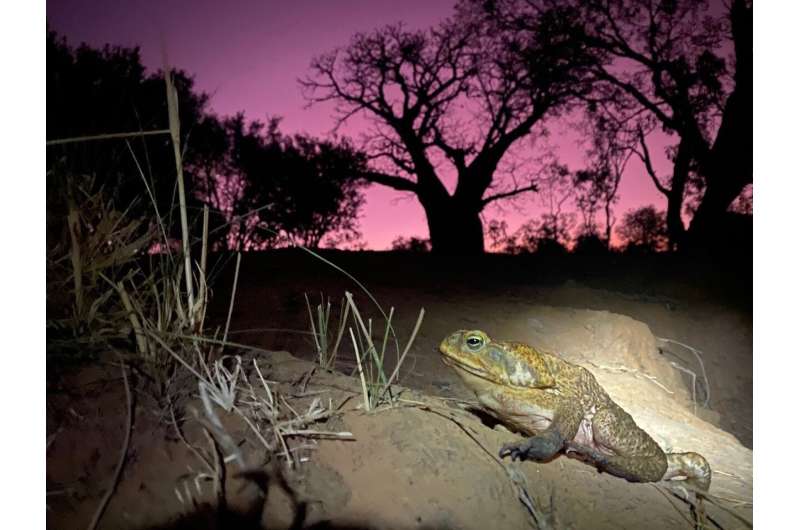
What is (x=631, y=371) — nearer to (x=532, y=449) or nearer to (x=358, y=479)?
(x=532, y=449)

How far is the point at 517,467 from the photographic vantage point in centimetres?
211

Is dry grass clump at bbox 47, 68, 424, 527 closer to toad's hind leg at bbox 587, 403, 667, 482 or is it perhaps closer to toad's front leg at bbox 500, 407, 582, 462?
toad's front leg at bbox 500, 407, 582, 462

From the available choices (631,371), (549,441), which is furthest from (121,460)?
(631,371)

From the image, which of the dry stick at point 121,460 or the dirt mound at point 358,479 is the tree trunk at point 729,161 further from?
the dry stick at point 121,460

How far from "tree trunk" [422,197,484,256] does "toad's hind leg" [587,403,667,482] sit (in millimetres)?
12230

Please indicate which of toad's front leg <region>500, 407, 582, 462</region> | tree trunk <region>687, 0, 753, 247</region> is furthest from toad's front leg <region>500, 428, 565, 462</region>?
tree trunk <region>687, 0, 753, 247</region>

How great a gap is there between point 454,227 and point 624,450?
12771mm

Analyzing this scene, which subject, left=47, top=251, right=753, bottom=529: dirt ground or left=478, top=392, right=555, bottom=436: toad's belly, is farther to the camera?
left=478, top=392, right=555, bottom=436: toad's belly

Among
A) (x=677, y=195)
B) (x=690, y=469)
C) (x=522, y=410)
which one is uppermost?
(x=677, y=195)

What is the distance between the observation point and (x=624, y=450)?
102 inches

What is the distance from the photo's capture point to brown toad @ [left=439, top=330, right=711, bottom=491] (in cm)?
249

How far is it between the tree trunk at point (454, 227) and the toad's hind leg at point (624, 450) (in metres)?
12.2

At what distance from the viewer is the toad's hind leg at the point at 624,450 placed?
248 centimetres

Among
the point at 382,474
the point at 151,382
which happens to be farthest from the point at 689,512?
the point at 151,382
